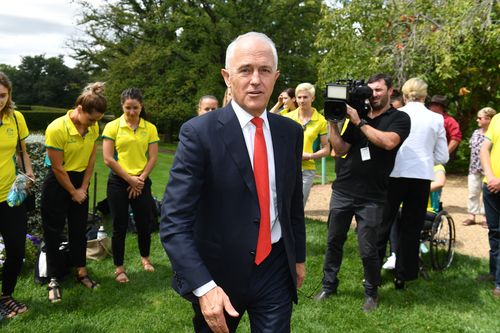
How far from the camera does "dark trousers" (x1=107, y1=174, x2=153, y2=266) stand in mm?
4961

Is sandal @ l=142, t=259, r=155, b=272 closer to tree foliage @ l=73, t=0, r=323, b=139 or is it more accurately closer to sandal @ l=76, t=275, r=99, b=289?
sandal @ l=76, t=275, r=99, b=289

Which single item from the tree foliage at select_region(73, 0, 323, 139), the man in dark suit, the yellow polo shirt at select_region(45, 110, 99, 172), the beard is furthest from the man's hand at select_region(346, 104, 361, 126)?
the tree foliage at select_region(73, 0, 323, 139)

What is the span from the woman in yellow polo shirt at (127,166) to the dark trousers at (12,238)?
1.05 metres

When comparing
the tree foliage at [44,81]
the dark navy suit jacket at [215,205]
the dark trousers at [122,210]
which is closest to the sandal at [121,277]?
the dark trousers at [122,210]

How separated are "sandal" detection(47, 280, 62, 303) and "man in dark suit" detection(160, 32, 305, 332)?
275cm

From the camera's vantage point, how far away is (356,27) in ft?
47.3

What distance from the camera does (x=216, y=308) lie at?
1927 millimetres

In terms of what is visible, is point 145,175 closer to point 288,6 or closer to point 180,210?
point 180,210

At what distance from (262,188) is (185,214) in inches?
16.0

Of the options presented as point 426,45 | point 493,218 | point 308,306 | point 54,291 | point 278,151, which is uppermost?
point 426,45

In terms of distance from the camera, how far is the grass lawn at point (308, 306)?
160 inches

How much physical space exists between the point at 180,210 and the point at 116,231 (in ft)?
10.7

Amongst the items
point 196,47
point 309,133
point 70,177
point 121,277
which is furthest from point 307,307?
point 196,47

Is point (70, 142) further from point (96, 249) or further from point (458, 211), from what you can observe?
point (458, 211)
